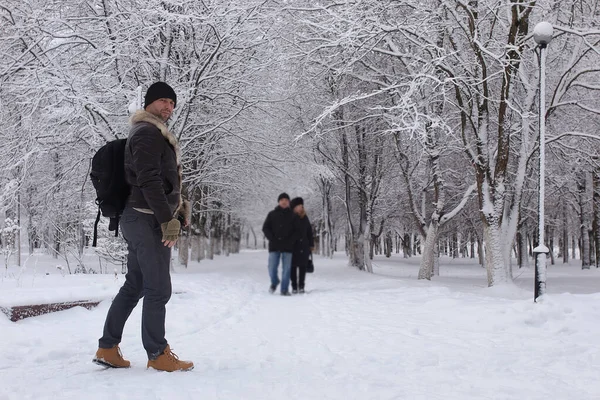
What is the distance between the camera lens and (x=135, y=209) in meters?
3.84

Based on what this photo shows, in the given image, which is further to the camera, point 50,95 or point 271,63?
point 271,63

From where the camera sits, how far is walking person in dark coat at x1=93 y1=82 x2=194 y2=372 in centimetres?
373

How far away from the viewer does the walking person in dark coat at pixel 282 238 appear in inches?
438

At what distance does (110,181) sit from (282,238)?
24.5 feet

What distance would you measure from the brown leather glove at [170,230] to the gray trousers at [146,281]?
0.12 m

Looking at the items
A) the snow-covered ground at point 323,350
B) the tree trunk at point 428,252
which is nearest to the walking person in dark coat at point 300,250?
the snow-covered ground at point 323,350

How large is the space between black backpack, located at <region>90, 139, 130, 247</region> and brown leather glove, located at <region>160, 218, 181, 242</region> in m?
0.39

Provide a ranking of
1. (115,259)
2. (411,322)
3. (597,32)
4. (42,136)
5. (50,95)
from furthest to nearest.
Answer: (115,259), (42,136), (50,95), (597,32), (411,322)

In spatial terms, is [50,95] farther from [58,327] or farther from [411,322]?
[411,322]

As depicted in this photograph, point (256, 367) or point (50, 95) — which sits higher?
point (50, 95)

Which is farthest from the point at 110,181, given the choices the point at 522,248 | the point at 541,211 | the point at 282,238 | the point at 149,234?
the point at 522,248

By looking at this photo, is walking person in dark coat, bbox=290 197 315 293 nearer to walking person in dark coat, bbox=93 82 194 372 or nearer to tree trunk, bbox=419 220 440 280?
tree trunk, bbox=419 220 440 280

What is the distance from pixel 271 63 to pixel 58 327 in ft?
31.0

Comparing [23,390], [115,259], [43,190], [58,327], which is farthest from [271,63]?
[23,390]
